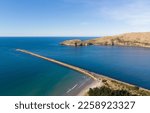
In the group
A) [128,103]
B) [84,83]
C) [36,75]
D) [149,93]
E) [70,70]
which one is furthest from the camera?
[70,70]

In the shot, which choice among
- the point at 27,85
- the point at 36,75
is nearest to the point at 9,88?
the point at 27,85

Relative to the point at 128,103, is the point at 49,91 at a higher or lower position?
lower

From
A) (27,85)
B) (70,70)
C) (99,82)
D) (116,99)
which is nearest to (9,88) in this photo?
(27,85)

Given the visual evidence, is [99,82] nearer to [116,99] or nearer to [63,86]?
[63,86]

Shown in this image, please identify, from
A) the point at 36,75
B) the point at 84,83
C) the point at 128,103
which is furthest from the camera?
the point at 36,75

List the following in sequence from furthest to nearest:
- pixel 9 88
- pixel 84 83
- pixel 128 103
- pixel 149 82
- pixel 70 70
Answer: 1. pixel 70 70
2. pixel 149 82
3. pixel 84 83
4. pixel 9 88
5. pixel 128 103

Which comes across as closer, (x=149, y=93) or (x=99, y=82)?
(x=149, y=93)

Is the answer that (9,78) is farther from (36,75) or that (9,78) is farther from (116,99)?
(116,99)

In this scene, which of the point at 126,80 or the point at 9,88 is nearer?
the point at 9,88

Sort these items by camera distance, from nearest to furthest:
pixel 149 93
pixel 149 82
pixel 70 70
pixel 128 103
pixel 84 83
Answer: pixel 128 103 → pixel 149 93 → pixel 84 83 → pixel 149 82 → pixel 70 70
